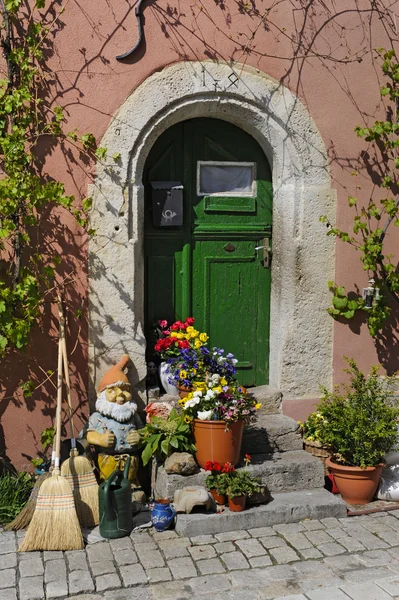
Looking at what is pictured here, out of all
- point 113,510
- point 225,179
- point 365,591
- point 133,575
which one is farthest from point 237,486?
point 225,179

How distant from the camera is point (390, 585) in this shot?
161 inches

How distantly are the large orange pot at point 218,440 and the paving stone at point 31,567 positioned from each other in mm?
1349

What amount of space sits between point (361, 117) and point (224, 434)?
9.54 ft

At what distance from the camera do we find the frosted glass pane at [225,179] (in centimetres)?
588

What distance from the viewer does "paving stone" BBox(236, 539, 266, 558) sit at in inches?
175

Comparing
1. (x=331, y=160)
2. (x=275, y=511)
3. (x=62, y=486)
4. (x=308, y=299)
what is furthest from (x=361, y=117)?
(x=62, y=486)

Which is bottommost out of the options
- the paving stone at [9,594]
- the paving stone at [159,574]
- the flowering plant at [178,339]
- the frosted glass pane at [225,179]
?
the paving stone at [9,594]

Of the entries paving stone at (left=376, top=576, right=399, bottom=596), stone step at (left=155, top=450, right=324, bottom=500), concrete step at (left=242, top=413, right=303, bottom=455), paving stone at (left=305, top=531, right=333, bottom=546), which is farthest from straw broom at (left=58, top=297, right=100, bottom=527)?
paving stone at (left=376, top=576, right=399, bottom=596)

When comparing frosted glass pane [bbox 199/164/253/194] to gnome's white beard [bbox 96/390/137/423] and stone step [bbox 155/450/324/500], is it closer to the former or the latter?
gnome's white beard [bbox 96/390/137/423]

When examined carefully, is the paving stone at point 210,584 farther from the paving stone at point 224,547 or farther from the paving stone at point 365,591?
the paving stone at point 365,591

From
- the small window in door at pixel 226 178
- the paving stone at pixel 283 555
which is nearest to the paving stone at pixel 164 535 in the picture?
the paving stone at pixel 283 555

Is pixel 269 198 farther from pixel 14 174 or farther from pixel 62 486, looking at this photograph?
pixel 62 486

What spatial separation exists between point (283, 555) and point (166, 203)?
2.79 meters

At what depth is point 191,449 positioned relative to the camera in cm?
512
